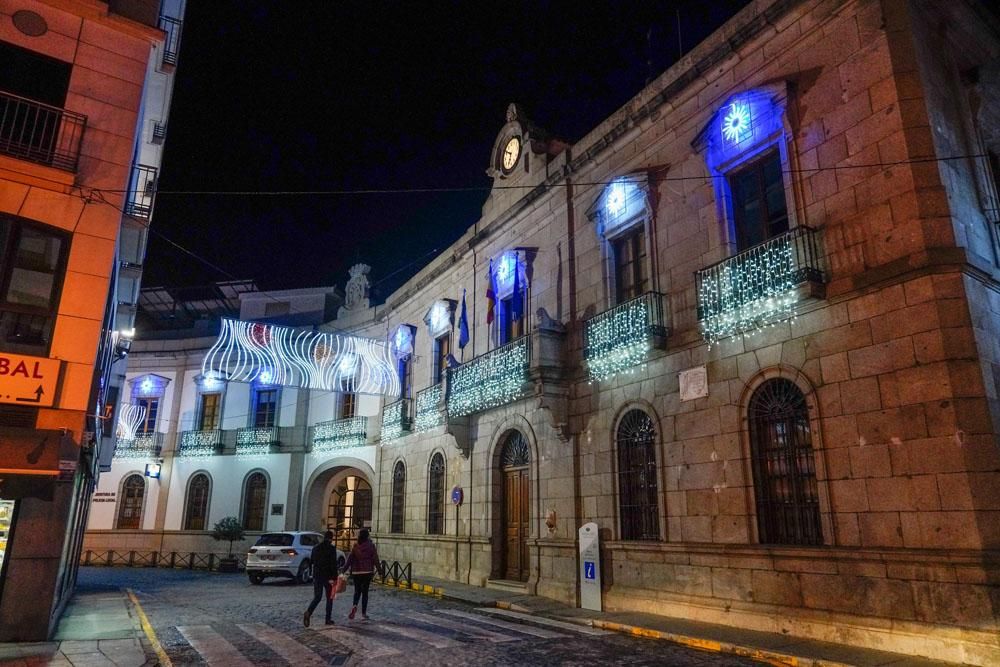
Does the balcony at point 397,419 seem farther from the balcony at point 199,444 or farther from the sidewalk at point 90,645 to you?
the balcony at point 199,444

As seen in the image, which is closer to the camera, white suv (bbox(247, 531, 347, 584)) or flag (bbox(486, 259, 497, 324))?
flag (bbox(486, 259, 497, 324))

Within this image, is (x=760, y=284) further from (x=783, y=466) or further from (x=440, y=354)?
(x=440, y=354)

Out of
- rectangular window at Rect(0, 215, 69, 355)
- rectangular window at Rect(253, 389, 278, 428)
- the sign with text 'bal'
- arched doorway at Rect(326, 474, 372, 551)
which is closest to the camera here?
the sign with text 'bal'

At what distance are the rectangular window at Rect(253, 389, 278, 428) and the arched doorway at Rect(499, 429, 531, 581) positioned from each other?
1609cm

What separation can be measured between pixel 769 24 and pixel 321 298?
79.6 ft

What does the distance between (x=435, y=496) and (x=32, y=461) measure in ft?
41.9

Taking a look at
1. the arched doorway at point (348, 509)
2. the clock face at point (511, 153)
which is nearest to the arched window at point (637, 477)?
the clock face at point (511, 153)

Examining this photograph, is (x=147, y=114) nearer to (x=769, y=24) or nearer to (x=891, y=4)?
(x=769, y=24)

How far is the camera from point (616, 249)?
14.5 meters

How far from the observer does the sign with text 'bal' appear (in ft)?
30.2

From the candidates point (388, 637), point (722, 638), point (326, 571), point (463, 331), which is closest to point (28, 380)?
point (326, 571)

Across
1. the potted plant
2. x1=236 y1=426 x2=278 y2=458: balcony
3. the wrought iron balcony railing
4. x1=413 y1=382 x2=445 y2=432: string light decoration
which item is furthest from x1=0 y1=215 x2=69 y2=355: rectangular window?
the potted plant

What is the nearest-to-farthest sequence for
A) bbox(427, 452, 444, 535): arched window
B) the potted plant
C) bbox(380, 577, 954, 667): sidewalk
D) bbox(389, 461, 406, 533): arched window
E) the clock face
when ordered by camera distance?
1. bbox(380, 577, 954, 667): sidewalk
2. the clock face
3. bbox(427, 452, 444, 535): arched window
4. bbox(389, 461, 406, 533): arched window
5. the potted plant

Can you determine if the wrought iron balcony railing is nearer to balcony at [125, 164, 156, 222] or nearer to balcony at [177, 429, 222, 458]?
balcony at [125, 164, 156, 222]
